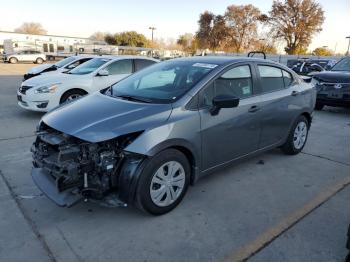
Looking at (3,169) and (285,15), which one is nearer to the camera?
(3,169)

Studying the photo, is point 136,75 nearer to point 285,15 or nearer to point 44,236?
point 44,236

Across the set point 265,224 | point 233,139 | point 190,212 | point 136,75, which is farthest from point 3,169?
point 265,224

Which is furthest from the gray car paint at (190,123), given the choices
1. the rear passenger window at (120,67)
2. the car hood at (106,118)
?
the rear passenger window at (120,67)

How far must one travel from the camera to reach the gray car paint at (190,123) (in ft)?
9.35

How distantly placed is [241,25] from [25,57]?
38670 mm

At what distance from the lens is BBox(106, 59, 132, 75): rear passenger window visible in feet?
26.0

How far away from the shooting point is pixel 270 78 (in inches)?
172

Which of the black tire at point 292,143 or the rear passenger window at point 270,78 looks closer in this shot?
the rear passenger window at point 270,78

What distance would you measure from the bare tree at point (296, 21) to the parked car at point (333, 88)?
44.5 meters

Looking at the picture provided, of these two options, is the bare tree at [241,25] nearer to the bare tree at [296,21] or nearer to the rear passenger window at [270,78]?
the bare tree at [296,21]

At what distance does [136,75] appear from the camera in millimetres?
4301

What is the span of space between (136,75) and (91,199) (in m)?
2.04

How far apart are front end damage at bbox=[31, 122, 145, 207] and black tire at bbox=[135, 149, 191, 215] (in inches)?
3.3

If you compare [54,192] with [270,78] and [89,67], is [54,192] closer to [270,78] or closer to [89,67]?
[270,78]
